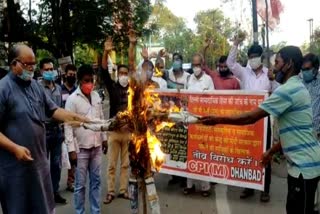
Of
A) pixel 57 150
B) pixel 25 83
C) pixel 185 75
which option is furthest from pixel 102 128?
pixel 185 75

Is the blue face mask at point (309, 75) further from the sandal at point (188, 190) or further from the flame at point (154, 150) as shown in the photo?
the flame at point (154, 150)

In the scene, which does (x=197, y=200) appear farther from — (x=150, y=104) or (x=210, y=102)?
(x=150, y=104)

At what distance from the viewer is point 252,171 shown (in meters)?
6.41

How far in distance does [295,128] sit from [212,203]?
2.91m

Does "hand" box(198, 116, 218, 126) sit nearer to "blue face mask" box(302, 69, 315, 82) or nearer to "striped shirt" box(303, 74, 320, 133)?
"striped shirt" box(303, 74, 320, 133)

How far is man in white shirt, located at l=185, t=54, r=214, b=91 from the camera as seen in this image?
7.34 meters

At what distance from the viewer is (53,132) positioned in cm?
662

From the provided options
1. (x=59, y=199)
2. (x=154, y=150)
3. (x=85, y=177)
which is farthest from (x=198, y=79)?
(x=154, y=150)

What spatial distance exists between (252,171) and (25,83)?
360 centimetres

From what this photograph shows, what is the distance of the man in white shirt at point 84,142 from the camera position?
559 cm

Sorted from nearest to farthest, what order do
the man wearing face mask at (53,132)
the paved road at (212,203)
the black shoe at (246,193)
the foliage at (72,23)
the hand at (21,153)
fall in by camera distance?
1. the hand at (21,153)
2. the paved road at (212,203)
3. the man wearing face mask at (53,132)
4. the black shoe at (246,193)
5. the foliage at (72,23)

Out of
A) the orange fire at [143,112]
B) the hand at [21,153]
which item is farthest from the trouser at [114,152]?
the hand at [21,153]

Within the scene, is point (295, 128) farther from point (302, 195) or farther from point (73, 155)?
point (73, 155)

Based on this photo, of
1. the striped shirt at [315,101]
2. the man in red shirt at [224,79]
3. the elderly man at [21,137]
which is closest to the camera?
the elderly man at [21,137]
